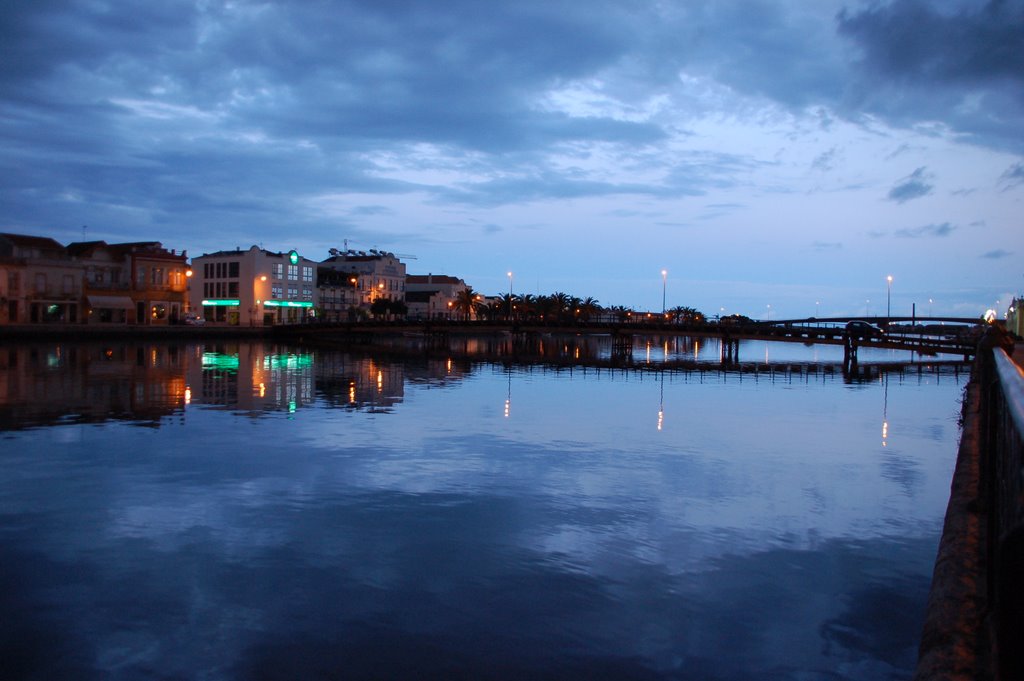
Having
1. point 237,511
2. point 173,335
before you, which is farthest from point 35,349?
point 237,511

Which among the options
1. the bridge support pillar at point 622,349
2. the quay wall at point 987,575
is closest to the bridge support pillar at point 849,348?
the bridge support pillar at point 622,349

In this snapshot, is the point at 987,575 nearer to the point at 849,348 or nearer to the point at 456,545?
the point at 456,545

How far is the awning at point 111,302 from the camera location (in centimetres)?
9062

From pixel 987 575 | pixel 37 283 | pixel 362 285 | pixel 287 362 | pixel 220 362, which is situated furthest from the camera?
pixel 362 285

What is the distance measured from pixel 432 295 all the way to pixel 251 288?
54105 millimetres

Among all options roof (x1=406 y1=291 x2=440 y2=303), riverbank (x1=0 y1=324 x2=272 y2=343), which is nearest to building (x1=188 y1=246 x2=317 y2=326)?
riverbank (x1=0 y1=324 x2=272 y2=343)

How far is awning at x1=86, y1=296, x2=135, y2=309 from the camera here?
90625 millimetres

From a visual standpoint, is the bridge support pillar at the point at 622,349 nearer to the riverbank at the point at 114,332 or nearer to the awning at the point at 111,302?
the riverbank at the point at 114,332

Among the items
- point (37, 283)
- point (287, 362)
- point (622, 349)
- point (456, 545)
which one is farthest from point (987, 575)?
point (37, 283)

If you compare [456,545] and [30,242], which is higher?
[30,242]

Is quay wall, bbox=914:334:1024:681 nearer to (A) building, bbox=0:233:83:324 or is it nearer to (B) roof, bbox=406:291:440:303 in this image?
(A) building, bbox=0:233:83:324

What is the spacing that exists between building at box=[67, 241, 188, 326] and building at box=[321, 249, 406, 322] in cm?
3151

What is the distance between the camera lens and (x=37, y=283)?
85812mm

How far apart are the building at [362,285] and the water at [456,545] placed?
105000 millimetres
